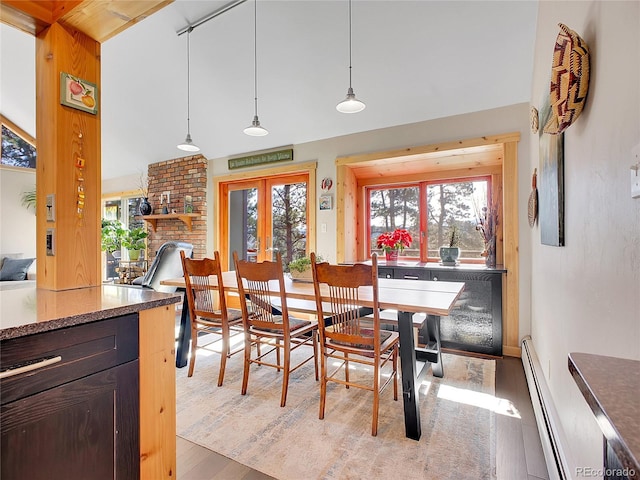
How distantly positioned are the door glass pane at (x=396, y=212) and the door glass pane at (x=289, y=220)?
0.96 m

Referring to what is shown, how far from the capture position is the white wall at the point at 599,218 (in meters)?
0.78

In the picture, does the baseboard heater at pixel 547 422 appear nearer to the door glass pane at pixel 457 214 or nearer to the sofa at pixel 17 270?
Result: the door glass pane at pixel 457 214

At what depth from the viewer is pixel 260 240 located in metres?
4.94

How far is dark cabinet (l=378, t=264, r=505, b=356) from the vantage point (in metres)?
3.07

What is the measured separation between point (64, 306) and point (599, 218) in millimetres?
1793

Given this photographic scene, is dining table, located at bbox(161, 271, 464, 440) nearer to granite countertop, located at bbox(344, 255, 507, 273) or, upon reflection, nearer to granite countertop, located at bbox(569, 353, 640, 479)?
granite countertop, located at bbox(344, 255, 507, 273)

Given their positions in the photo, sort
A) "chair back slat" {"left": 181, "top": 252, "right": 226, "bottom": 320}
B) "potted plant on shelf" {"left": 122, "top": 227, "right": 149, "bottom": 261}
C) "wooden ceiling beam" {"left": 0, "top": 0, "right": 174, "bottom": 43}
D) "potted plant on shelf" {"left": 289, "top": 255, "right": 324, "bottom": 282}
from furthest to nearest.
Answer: "potted plant on shelf" {"left": 122, "top": 227, "right": 149, "bottom": 261}, "potted plant on shelf" {"left": 289, "top": 255, "right": 324, "bottom": 282}, "chair back slat" {"left": 181, "top": 252, "right": 226, "bottom": 320}, "wooden ceiling beam" {"left": 0, "top": 0, "right": 174, "bottom": 43}

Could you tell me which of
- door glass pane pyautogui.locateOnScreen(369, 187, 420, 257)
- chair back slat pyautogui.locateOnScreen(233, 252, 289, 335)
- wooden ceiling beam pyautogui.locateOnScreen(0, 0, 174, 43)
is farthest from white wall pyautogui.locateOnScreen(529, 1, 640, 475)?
door glass pane pyautogui.locateOnScreen(369, 187, 420, 257)

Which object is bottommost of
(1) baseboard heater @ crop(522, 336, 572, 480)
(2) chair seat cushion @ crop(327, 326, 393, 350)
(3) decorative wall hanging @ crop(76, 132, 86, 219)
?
(1) baseboard heater @ crop(522, 336, 572, 480)

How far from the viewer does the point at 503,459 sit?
1670 mm

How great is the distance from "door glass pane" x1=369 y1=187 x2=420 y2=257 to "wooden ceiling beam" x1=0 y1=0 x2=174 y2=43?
319 centimetres

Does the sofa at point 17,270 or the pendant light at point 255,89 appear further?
the sofa at point 17,270

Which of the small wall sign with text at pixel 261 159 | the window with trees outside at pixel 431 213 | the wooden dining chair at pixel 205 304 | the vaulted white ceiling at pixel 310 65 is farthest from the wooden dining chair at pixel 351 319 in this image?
the small wall sign with text at pixel 261 159

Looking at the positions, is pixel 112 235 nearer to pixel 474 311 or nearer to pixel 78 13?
pixel 78 13
